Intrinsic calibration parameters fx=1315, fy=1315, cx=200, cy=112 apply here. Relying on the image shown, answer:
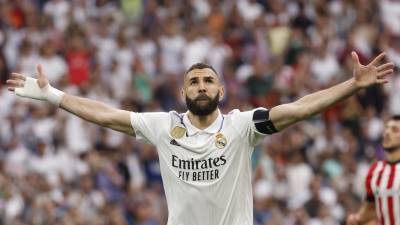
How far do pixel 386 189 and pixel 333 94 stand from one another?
2.60m

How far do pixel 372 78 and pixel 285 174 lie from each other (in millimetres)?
9443

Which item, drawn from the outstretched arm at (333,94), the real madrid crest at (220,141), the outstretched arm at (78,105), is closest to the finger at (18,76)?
the outstretched arm at (78,105)

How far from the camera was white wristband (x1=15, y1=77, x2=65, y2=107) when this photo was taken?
1053 centimetres

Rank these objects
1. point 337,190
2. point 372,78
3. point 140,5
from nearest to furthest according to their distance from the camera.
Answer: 1. point 372,78
2. point 337,190
3. point 140,5

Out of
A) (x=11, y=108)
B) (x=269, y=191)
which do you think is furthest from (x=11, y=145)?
(x=269, y=191)

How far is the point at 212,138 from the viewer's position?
1010 centimetres

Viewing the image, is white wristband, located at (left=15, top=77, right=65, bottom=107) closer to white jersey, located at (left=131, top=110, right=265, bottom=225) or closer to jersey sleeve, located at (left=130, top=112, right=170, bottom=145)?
jersey sleeve, located at (left=130, top=112, right=170, bottom=145)

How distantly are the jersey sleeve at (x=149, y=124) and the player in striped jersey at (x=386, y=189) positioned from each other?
243 centimetres

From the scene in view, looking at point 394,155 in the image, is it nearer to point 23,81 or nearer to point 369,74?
point 369,74

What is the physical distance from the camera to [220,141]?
1008cm

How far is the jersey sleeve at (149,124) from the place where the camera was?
10336 millimetres

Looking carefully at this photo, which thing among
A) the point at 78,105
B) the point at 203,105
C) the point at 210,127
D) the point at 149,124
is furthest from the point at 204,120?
the point at 78,105

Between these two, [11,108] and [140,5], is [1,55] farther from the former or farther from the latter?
[140,5]

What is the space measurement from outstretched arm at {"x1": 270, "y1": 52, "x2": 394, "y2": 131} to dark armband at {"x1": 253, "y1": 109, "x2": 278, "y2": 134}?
1.9 inches
